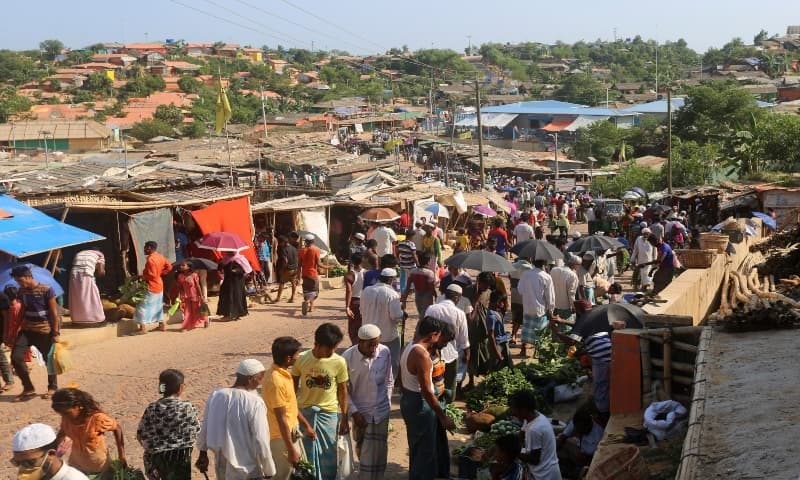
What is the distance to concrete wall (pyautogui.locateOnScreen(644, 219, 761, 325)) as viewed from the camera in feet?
32.5

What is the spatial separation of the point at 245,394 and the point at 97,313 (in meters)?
7.80

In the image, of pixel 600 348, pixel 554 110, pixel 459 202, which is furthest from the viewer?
pixel 554 110

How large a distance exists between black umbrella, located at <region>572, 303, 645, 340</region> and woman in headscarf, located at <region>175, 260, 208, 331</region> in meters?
6.20

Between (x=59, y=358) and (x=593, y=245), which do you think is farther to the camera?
(x=593, y=245)

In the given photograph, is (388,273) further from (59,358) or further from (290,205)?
(290,205)

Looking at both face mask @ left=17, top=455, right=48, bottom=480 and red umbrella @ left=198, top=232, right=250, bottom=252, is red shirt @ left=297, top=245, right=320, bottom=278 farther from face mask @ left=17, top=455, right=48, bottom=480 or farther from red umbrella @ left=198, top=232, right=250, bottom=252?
face mask @ left=17, top=455, right=48, bottom=480

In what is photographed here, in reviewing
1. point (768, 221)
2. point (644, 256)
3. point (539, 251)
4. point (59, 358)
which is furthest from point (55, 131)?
point (59, 358)

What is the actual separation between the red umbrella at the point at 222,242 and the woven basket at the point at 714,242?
7.20m

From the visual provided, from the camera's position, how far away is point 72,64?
120 m

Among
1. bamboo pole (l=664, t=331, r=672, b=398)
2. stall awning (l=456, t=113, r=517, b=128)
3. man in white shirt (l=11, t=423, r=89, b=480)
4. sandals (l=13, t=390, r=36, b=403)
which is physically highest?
stall awning (l=456, t=113, r=517, b=128)

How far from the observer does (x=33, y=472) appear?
4.71 metres

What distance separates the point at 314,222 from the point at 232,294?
16.9 ft

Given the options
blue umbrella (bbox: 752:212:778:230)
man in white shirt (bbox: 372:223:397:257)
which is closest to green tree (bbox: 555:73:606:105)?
blue umbrella (bbox: 752:212:778:230)

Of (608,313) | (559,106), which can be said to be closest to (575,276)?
(608,313)
